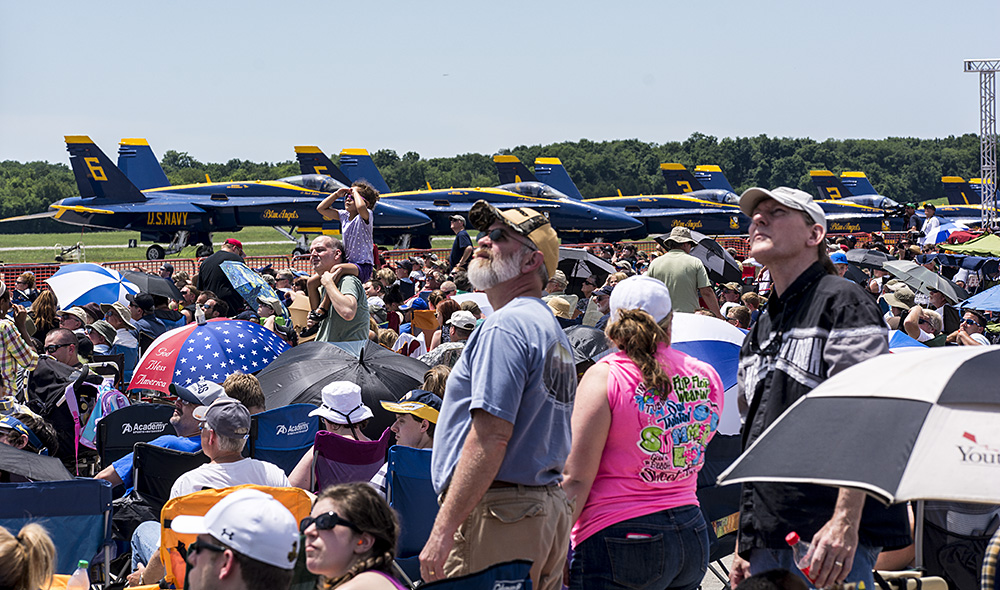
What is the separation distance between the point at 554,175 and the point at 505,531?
1970 inches

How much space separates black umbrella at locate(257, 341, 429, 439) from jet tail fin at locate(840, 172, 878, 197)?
2392 inches

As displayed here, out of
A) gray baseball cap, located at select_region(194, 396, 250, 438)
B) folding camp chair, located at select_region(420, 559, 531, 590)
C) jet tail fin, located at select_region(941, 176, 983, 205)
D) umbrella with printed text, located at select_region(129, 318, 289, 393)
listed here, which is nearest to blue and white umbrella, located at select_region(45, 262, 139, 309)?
umbrella with printed text, located at select_region(129, 318, 289, 393)

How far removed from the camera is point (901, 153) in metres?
120

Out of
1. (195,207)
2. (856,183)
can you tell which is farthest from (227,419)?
(856,183)

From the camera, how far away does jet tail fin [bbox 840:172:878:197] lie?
6256cm

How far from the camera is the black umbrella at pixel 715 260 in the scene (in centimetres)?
1268

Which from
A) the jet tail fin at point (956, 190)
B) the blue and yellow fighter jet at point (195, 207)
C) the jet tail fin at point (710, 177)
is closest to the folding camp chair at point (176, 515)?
the blue and yellow fighter jet at point (195, 207)

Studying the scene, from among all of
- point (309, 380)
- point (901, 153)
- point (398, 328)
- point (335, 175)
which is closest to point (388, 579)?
point (309, 380)

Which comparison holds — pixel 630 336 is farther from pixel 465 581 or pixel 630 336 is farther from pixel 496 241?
pixel 465 581

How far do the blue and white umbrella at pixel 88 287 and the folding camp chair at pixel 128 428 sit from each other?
238 inches

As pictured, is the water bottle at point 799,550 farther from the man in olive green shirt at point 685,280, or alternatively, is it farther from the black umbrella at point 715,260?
the black umbrella at point 715,260

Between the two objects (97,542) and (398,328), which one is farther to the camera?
(398,328)

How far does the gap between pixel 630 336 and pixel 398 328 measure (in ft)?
25.5

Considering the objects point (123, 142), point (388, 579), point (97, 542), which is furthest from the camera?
point (123, 142)
